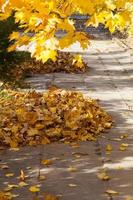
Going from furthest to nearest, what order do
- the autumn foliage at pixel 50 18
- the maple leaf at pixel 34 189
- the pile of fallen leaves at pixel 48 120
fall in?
the pile of fallen leaves at pixel 48 120, the maple leaf at pixel 34 189, the autumn foliage at pixel 50 18

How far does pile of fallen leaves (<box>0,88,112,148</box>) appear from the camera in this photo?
6.86m

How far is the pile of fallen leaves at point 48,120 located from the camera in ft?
22.5

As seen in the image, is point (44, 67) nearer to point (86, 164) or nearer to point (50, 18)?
point (86, 164)

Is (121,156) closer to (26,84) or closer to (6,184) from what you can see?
(6,184)

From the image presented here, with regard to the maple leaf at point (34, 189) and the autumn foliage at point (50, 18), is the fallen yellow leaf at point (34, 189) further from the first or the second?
the autumn foliage at point (50, 18)

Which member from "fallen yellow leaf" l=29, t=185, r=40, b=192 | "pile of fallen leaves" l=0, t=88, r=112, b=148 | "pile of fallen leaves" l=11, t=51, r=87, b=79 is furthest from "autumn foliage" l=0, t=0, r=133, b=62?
"pile of fallen leaves" l=11, t=51, r=87, b=79

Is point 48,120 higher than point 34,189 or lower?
higher

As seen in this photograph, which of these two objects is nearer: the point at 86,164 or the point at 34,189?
the point at 34,189

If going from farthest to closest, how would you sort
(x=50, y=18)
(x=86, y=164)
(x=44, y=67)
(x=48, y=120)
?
(x=44, y=67) → (x=48, y=120) → (x=86, y=164) → (x=50, y=18)

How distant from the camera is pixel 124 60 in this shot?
49.7 feet

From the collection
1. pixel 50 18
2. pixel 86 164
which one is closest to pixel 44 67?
pixel 86 164

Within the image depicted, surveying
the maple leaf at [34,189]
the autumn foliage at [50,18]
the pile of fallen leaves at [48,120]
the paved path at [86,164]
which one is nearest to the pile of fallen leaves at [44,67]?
the paved path at [86,164]

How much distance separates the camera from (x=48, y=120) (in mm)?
7293

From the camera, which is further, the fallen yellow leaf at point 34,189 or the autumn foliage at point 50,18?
the fallen yellow leaf at point 34,189
